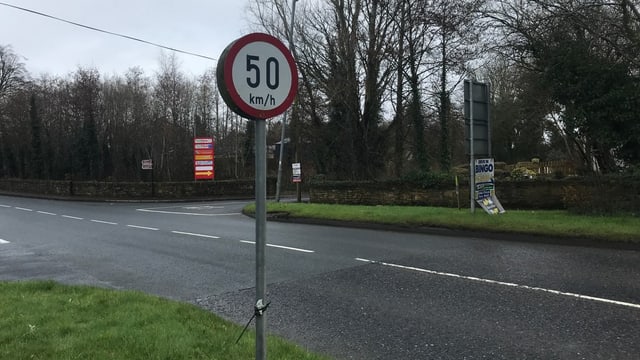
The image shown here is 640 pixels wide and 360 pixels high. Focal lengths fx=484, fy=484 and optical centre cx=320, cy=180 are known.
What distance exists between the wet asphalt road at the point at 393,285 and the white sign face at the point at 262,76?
8.35 feet

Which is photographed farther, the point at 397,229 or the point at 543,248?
the point at 397,229

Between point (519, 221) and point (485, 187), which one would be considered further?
point (485, 187)

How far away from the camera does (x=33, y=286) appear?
6922mm

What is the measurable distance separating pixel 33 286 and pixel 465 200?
14521mm

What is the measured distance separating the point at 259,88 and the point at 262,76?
9 centimetres

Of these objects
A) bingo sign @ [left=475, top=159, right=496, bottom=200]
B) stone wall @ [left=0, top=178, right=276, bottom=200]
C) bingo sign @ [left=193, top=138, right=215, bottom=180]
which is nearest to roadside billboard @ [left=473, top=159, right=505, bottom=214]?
bingo sign @ [left=475, top=159, right=496, bottom=200]

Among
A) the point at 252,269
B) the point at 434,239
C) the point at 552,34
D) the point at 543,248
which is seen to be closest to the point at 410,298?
the point at 252,269

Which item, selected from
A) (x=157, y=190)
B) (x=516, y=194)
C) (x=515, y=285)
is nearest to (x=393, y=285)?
(x=515, y=285)

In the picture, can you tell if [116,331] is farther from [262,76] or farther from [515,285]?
[515,285]

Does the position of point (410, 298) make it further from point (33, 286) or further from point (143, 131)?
point (143, 131)

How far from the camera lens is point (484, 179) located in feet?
47.5

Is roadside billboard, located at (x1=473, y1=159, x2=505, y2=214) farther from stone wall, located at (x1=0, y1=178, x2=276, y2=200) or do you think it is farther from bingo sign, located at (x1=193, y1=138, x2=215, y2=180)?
stone wall, located at (x1=0, y1=178, x2=276, y2=200)

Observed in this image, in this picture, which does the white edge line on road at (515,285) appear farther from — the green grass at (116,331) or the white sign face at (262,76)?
the white sign face at (262,76)

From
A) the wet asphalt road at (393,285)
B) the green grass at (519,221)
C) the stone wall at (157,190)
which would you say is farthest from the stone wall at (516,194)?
the stone wall at (157,190)
